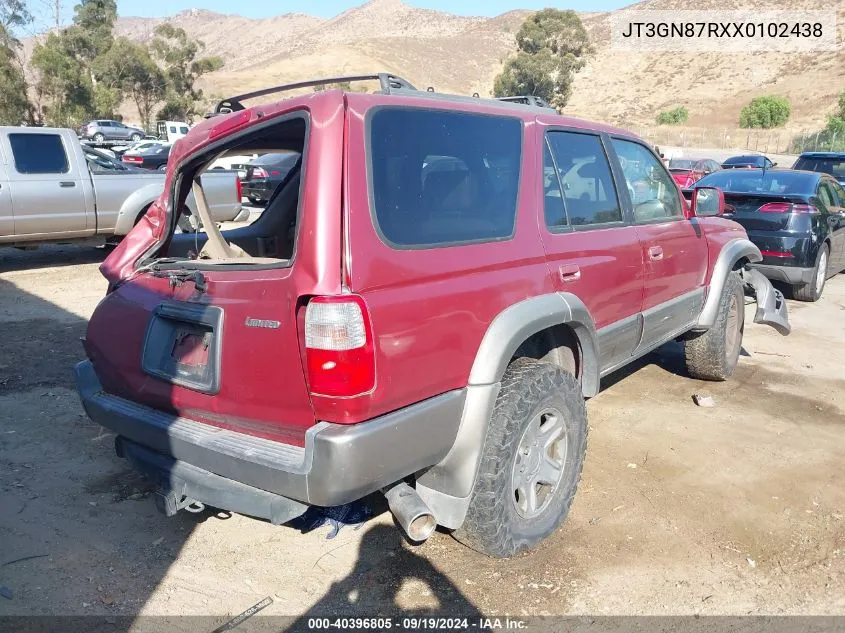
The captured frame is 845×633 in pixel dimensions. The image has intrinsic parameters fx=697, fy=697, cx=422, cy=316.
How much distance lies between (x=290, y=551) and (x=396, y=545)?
49cm

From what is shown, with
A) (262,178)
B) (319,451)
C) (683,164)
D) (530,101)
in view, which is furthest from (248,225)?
(683,164)

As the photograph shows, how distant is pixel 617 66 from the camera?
294ft

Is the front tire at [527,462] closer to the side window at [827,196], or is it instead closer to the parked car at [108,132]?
the side window at [827,196]

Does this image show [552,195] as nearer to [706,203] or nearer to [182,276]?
[182,276]

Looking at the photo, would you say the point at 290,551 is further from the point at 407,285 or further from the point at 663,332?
the point at 663,332

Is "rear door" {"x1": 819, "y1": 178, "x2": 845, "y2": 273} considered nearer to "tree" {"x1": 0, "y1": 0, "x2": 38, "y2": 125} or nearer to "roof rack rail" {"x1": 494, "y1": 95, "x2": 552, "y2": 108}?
"roof rack rail" {"x1": 494, "y1": 95, "x2": 552, "y2": 108}

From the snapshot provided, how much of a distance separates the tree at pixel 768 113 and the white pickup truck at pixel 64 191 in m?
59.2

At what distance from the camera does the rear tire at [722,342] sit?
16.9 feet

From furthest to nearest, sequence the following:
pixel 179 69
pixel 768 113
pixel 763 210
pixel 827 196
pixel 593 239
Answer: pixel 768 113 < pixel 179 69 < pixel 827 196 < pixel 763 210 < pixel 593 239

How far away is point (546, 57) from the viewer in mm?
57031

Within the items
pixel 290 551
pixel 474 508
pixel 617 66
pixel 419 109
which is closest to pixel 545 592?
pixel 474 508

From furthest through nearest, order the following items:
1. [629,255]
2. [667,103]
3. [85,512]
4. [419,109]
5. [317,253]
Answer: [667,103], [629,255], [85,512], [419,109], [317,253]

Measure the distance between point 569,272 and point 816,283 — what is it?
6565mm

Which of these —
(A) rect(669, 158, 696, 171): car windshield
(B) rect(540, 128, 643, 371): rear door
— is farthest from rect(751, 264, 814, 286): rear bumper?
(A) rect(669, 158, 696, 171): car windshield
